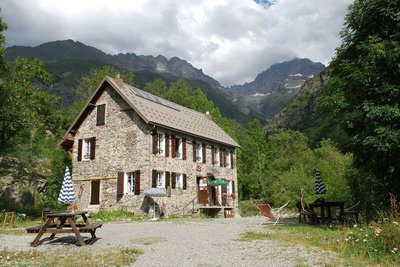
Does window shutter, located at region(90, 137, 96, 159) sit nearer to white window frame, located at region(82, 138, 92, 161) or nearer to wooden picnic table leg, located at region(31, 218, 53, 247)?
white window frame, located at region(82, 138, 92, 161)

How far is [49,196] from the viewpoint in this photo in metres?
33.8

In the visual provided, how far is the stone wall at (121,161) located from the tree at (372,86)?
13.0 meters

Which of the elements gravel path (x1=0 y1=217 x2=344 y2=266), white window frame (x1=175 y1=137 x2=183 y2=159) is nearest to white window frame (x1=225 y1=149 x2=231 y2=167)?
white window frame (x1=175 y1=137 x2=183 y2=159)

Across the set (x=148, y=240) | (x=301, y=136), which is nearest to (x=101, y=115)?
(x=148, y=240)

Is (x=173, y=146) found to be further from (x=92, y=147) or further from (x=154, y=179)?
(x=92, y=147)

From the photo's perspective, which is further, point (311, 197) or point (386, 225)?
point (311, 197)

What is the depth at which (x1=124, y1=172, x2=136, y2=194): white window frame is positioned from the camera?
23.7 metres

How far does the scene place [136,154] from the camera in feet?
78.1

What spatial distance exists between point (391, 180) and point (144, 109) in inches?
615

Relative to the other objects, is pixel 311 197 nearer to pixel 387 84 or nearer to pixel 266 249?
pixel 387 84

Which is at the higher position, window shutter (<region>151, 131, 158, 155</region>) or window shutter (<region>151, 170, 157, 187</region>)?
window shutter (<region>151, 131, 158, 155</region>)

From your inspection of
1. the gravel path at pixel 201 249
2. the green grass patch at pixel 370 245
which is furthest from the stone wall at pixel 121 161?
the green grass patch at pixel 370 245

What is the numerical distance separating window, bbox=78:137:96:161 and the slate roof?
135 cm

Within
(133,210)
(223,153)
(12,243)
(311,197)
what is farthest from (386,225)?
(223,153)
